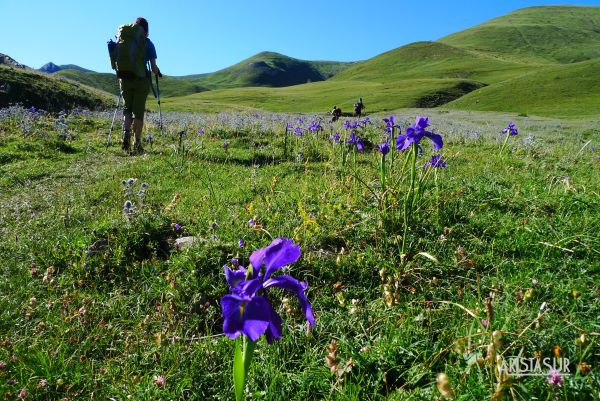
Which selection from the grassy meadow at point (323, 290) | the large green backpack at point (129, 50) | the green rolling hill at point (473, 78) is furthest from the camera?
the green rolling hill at point (473, 78)

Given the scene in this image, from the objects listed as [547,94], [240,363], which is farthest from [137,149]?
[547,94]

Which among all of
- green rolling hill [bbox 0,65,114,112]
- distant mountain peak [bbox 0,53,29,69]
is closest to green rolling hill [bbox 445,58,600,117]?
green rolling hill [bbox 0,65,114,112]

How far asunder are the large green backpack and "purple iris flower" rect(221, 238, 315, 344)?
9.40 metres

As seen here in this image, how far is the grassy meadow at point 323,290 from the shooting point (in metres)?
2.27

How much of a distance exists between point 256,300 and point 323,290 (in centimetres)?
216

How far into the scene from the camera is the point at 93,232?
434 cm

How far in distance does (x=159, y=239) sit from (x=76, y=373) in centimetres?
206

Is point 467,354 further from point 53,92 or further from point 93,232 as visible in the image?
point 53,92

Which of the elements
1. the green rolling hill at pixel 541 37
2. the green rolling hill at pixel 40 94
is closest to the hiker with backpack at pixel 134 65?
the green rolling hill at pixel 40 94

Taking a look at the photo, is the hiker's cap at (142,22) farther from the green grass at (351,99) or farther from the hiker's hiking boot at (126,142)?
the green grass at (351,99)

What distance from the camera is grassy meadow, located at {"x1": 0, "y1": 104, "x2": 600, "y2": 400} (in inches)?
89.5

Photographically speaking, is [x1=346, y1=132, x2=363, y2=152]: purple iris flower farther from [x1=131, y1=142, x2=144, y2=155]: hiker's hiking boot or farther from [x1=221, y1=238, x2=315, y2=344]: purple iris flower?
[x1=131, y1=142, x2=144, y2=155]: hiker's hiking boot

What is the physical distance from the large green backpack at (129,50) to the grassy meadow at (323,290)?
415cm

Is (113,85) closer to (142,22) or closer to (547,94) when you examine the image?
(547,94)
